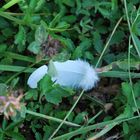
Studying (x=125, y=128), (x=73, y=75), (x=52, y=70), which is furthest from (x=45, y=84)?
(x=125, y=128)

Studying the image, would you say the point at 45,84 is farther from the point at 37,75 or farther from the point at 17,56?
the point at 17,56

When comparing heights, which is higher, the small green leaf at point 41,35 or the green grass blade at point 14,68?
the small green leaf at point 41,35

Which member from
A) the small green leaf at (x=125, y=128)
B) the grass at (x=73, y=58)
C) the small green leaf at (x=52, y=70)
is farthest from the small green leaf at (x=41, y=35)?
the small green leaf at (x=125, y=128)

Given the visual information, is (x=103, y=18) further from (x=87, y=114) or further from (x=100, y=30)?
(x=87, y=114)

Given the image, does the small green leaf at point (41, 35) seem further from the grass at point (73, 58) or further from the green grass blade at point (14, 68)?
the green grass blade at point (14, 68)

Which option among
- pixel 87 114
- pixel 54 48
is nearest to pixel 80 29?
pixel 54 48

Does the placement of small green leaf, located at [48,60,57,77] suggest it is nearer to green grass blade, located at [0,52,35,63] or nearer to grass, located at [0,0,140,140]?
grass, located at [0,0,140,140]

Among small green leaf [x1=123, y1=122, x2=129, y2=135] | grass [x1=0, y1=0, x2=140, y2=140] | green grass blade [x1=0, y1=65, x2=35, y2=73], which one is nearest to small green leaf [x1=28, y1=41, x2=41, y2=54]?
grass [x1=0, y1=0, x2=140, y2=140]
